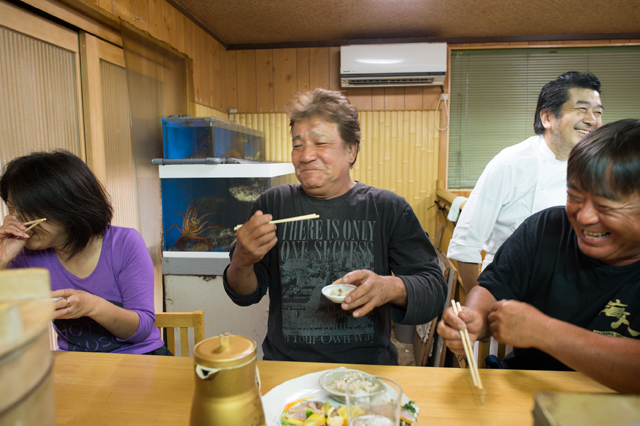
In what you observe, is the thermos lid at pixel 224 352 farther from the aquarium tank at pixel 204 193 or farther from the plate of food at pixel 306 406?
the aquarium tank at pixel 204 193

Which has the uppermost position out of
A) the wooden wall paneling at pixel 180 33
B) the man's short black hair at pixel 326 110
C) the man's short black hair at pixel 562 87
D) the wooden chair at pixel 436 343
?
the wooden wall paneling at pixel 180 33

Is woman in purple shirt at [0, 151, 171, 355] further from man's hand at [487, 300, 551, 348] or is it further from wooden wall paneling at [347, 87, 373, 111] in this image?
wooden wall paneling at [347, 87, 373, 111]

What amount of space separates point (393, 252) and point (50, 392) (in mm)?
1199

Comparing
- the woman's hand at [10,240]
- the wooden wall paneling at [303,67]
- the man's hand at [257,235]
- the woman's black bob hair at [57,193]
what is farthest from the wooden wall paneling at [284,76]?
the man's hand at [257,235]

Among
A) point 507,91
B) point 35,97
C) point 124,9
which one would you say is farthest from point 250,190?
point 507,91

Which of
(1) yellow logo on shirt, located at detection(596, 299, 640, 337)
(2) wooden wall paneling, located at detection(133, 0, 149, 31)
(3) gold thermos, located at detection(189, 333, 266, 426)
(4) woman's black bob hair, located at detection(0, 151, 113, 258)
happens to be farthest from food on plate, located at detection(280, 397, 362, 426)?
(2) wooden wall paneling, located at detection(133, 0, 149, 31)

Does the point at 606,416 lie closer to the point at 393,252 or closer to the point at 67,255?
the point at 393,252

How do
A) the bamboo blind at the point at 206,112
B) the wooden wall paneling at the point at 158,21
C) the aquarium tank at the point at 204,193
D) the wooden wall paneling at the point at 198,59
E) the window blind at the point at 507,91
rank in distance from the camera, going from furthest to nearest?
1. the window blind at the point at 507,91
2. the bamboo blind at the point at 206,112
3. the wooden wall paneling at the point at 198,59
4. the wooden wall paneling at the point at 158,21
5. the aquarium tank at the point at 204,193

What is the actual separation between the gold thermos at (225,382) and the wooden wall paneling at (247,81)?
4.25 metres

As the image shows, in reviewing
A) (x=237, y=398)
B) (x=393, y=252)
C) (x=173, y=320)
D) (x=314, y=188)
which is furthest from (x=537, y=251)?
(x=173, y=320)

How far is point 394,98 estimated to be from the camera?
4.42 meters

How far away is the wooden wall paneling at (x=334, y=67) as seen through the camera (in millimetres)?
4352

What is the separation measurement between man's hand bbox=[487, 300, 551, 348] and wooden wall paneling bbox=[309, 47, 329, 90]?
378cm

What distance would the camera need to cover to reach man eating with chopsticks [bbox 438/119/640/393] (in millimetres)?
957
